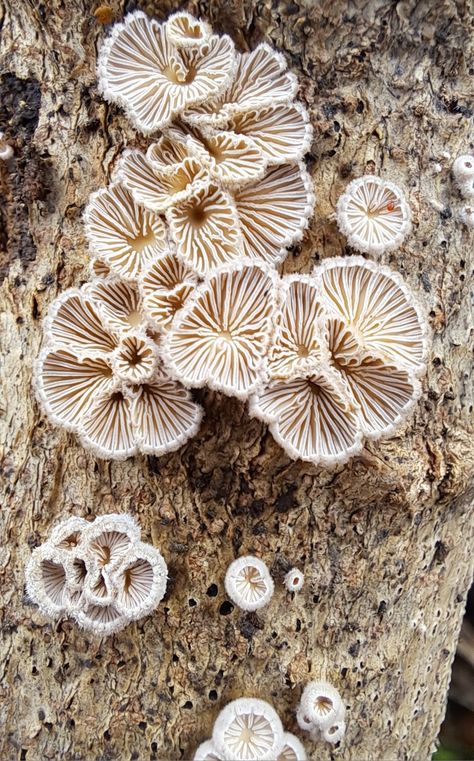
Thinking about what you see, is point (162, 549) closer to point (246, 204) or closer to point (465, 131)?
point (246, 204)

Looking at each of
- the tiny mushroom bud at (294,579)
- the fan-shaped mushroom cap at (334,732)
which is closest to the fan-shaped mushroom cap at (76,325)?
the tiny mushroom bud at (294,579)

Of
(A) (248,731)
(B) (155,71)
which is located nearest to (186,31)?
(B) (155,71)

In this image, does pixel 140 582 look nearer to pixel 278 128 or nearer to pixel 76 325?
pixel 76 325

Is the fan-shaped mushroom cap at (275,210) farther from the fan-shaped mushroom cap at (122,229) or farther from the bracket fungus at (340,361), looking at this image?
the fan-shaped mushroom cap at (122,229)

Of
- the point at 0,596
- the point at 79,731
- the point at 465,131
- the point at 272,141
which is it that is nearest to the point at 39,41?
the point at 272,141

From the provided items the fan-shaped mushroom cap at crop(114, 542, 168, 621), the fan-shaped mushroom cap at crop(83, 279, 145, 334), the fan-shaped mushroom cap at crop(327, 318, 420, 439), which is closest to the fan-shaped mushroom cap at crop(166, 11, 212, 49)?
the fan-shaped mushroom cap at crop(83, 279, 145, 334)
